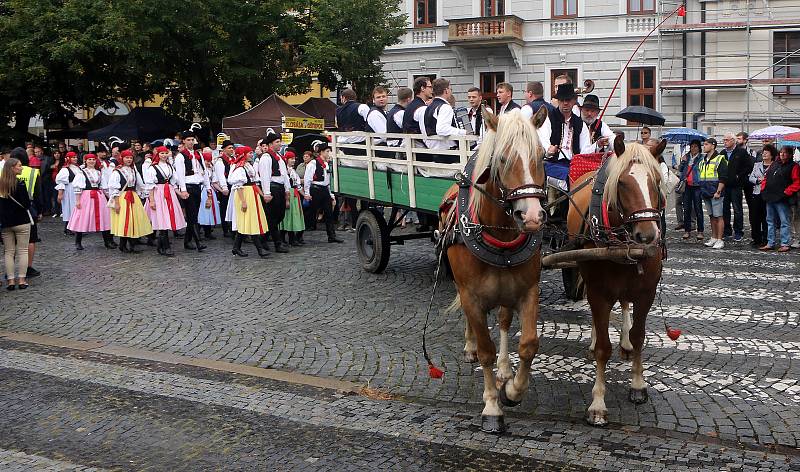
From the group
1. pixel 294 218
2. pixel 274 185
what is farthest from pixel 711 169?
pixel 274 185

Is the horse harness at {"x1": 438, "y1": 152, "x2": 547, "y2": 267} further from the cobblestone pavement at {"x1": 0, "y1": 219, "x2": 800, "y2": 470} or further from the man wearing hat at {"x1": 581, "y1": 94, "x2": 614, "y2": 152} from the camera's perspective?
the man wearing hat at {"x1": 581, "y1": 94, "x2": 614, "y2": 152}

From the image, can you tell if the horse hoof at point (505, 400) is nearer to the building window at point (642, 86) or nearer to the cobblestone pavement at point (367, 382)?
the cobblestone pavement at point (367, 382)

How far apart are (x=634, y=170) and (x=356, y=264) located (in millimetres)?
7665

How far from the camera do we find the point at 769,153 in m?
14.8

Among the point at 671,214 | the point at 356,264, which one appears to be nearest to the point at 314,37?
the point at 671,214

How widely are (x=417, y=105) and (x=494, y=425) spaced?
5.72 metres

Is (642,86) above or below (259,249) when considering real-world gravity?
above

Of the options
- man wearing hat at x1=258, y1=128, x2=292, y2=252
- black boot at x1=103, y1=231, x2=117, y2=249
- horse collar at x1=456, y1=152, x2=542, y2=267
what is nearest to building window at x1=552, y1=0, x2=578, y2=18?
man wearing hat at x1=258, y1=128, x2=292, y2=252

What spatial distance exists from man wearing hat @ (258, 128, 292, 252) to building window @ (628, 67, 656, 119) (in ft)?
66.5

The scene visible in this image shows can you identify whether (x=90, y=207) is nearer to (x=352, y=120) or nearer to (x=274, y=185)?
(x=274, y=185)

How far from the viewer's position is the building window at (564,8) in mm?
32625

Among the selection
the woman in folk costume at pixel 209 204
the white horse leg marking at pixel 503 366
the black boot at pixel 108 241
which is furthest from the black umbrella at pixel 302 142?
the white horse leg marking at pixel 503 366

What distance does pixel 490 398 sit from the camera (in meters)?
5.70

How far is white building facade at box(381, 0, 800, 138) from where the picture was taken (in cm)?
2905
